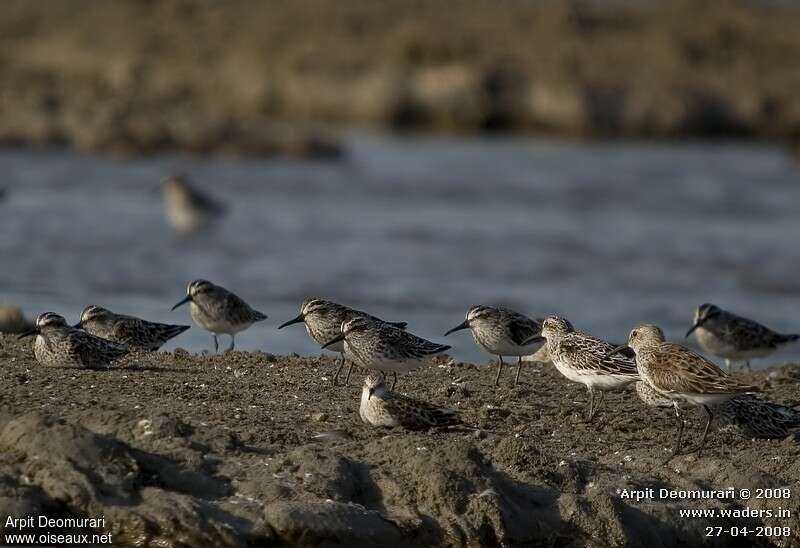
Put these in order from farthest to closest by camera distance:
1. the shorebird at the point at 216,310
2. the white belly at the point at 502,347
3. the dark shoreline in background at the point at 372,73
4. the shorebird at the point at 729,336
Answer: the dark shoreline in background at the point at 372,73 → the shorebird at the point at 729,336 → the shorebird at the point at 216,310 → the white belly at the point at 502,347

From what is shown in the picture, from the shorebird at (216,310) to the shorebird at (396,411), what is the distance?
3.95m

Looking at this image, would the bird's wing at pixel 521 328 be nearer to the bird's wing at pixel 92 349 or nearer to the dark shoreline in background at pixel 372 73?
the bird's wing at pixel 92 349

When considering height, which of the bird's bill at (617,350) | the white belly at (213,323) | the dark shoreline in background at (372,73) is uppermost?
the dark shoreline in background at (372,73)

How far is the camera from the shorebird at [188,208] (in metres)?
26.1

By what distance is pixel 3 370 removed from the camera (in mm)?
12328

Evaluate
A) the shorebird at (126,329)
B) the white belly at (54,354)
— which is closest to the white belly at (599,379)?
the shorebird at (126,329)

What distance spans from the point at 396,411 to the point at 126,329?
11.6ft

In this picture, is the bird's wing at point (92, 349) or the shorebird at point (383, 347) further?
the shorebird at point (383, 347)

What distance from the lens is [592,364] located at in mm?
12375

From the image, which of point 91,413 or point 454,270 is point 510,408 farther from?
point 454,270

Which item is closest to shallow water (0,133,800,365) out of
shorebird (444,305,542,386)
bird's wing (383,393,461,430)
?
shorebird (444,305,542,386)

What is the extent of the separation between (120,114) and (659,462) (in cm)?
2589

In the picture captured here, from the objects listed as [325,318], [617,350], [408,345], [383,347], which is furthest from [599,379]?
[325,318]

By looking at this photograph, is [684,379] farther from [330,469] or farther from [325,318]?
[325,318]
